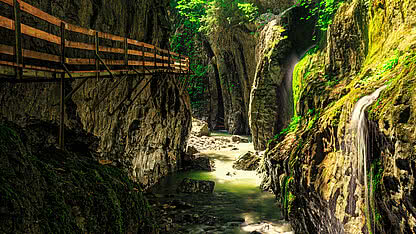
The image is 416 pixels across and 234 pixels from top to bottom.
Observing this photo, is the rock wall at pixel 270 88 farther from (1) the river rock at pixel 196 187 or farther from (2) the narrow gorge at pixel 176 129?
(1) the river rock at pixel 196 187

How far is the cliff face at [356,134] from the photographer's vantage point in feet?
15.0

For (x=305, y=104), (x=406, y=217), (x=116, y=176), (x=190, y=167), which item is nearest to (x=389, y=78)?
(x=406, y=217)

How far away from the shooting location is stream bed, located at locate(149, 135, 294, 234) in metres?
9.83

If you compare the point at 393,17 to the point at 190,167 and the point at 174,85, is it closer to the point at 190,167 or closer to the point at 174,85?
the point at 174,85

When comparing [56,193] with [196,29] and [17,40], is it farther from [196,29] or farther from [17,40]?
[196,29]

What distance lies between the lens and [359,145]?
5.80m

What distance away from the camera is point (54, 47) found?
7.28 metres

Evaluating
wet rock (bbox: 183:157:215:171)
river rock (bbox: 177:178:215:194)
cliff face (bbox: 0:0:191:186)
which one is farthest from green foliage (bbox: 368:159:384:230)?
wet rock (bbox: 183:157:215:171)

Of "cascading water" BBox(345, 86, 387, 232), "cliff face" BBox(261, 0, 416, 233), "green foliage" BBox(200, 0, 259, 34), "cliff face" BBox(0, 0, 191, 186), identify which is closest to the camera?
"cliff face" BBox(261, 0, 416, 233)

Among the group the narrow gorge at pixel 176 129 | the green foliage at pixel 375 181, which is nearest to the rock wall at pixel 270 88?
the narrow gorge at pixel 176 129

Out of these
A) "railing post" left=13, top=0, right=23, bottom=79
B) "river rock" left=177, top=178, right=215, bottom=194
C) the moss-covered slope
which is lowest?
"river rock" left=177, top=178, right=215, bottom=194

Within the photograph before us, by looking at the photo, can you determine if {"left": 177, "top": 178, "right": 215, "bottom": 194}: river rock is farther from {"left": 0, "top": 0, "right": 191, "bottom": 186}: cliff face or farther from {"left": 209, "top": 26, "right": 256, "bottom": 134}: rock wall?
{"left": 209, "top": 26, "right": 256, "bottom": 134}: rock wall

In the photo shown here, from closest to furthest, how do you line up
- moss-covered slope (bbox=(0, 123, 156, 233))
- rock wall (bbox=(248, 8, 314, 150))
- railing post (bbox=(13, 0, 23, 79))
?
moss-covered slope (bbox=(0, 123, 156, 233)) < railing post (bbox=(13, 0, 23, 79)) < rock wall (bbox=(248, 8, 314, 150))

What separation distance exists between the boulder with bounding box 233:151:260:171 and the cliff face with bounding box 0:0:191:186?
3668mm
